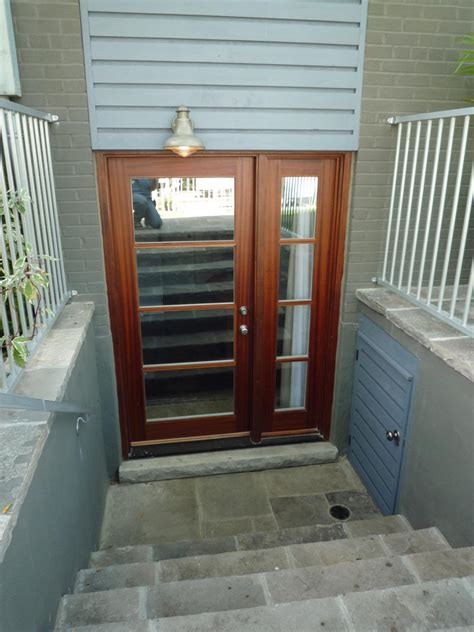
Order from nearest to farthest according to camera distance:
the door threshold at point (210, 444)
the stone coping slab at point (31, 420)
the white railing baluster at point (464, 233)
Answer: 1. the stone coping slab at point (31, 420)
2. the white railing baluster at point (464, 233)
3. the door threshold at point (210, 444)

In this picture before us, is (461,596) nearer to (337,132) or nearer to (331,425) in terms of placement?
(331,425)

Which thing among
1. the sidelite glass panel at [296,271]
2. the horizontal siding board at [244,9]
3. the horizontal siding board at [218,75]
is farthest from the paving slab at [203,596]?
the horizontal siding board at [244,9]

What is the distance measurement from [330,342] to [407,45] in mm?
2007

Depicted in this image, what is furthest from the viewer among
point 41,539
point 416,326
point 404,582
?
point 416,326

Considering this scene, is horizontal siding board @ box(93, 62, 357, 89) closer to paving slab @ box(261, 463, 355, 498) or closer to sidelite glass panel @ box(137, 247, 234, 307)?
sidelite glass panel @ box(137, 247, 234, 307)

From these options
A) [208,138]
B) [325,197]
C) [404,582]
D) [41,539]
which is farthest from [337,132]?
[41,539]

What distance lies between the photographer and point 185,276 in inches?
125

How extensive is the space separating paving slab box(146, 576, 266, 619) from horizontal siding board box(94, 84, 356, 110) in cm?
247

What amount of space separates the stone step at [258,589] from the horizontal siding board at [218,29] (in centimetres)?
281

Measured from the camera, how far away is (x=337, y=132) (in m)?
2.91

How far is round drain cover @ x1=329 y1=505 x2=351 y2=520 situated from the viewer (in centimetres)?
313

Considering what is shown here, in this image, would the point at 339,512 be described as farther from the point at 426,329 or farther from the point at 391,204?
the point at 391,204

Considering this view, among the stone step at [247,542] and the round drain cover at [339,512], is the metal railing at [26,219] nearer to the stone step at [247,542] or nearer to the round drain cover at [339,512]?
the stone step at [247,542]

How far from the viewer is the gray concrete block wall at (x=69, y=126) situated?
2.49 metres
